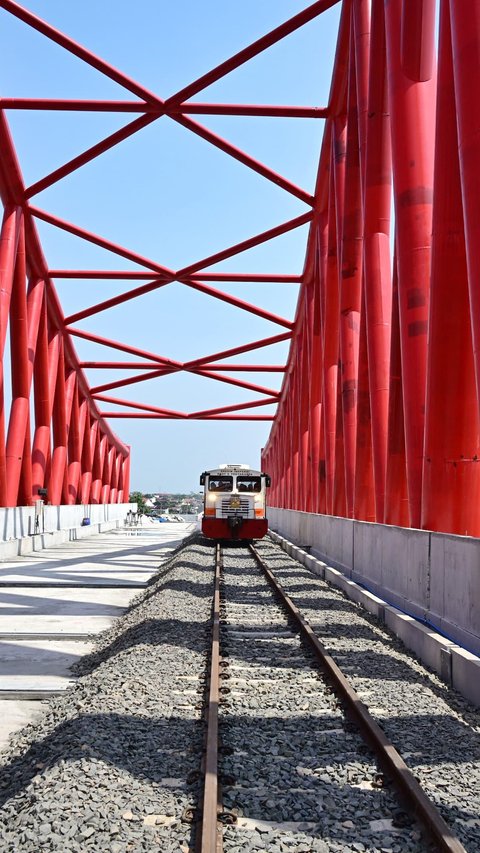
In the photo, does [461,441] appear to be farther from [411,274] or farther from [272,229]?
[272,229]

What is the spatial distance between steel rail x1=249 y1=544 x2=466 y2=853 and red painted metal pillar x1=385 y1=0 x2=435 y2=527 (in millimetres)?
4761

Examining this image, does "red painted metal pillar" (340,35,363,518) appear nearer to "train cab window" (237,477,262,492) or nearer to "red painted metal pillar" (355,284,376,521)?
"red painted metal pillar" (355,284,376,521)

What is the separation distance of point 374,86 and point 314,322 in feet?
48.3

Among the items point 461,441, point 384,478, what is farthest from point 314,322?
point 461,441

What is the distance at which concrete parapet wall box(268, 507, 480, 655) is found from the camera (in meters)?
8.16

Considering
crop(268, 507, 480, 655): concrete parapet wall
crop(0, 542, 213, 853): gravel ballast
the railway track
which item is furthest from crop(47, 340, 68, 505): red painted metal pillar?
the railway track

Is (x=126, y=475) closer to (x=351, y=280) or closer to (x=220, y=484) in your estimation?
(x=220, y=484)

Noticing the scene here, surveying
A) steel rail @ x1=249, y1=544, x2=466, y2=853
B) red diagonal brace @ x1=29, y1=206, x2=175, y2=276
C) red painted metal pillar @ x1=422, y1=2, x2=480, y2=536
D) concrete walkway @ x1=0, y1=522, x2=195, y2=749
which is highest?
red diagonal brace @ x1=29, y1=206, x2=175, y2=276

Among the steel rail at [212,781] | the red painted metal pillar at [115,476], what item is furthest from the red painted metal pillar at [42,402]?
the red painted metal pillar at [115,476]

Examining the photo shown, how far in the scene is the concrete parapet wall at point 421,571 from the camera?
816 centimetres

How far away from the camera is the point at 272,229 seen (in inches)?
1213

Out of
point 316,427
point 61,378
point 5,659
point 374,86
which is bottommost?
point 5,659

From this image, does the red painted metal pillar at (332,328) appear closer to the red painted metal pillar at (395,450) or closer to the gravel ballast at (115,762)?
the red painted metal pillar at (395,450)

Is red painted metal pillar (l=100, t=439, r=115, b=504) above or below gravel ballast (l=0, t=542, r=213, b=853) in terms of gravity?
above
